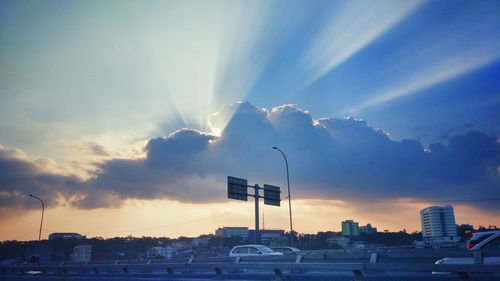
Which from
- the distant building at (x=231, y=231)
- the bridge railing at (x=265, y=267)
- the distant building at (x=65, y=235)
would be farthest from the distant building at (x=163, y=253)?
the distant building at (x=231, y=231)

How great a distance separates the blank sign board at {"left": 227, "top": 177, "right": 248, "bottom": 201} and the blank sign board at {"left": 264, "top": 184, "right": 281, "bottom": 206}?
2701mm

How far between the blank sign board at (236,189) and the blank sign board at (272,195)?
8.86 feet

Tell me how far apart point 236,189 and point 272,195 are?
5.03 m

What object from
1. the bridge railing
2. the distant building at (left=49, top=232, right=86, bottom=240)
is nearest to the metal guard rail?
the bridge railing

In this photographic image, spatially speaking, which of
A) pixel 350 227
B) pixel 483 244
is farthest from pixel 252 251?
pixel 350 227

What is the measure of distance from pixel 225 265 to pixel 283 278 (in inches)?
83.0

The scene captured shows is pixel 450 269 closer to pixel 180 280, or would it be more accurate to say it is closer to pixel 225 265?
pixel 225 265

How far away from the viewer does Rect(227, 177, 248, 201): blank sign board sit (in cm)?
3900

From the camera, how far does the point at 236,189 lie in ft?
129

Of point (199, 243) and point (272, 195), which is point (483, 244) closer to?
point (272, 195)

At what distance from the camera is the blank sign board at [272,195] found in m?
41.7

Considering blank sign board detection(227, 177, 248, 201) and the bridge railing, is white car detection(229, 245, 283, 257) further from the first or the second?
blank sign board detection(227, 177, 248, 201)

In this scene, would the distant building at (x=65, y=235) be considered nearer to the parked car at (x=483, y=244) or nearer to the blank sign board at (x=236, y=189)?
the blank sign board at (x=236, y=189)

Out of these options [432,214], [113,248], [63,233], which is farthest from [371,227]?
[63,233]
